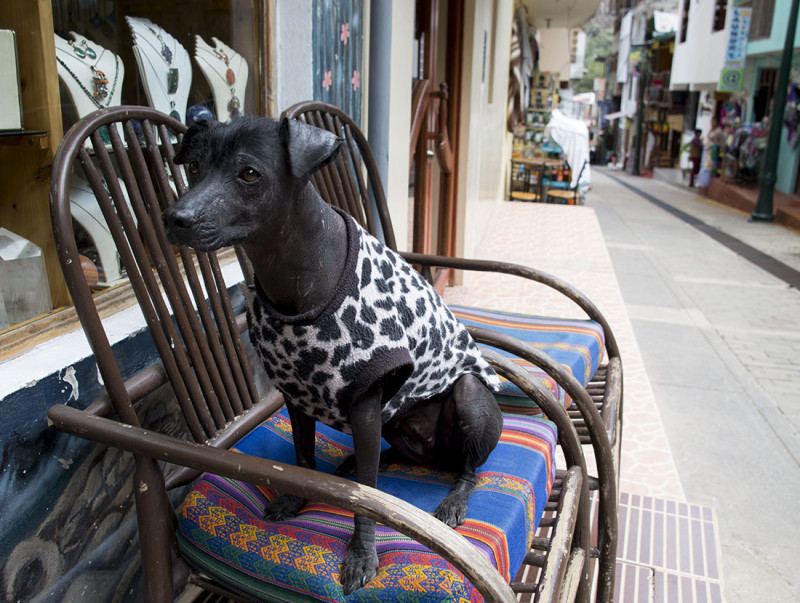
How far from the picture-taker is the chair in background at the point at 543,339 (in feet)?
5.23

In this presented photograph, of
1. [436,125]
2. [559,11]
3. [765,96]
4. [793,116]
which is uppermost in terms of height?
[559,11]

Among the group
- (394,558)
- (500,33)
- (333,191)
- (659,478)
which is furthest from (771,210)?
(394,558)

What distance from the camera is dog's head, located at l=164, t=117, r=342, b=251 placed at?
2.98 feet

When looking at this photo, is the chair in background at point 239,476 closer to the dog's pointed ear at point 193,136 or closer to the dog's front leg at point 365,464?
the dog's front leg at point 365,464

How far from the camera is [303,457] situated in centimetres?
132

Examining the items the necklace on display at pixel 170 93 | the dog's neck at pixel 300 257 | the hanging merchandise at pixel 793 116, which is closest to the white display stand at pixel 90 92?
the necklace on display at pixel 170 93

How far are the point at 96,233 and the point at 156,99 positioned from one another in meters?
0.41

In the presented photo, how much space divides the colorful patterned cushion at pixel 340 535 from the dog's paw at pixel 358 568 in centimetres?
1

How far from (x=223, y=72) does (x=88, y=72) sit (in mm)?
520

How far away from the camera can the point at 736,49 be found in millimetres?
15391

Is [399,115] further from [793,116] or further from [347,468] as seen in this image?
[793,116]

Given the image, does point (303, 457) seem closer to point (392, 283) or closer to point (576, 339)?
point (392, 283)

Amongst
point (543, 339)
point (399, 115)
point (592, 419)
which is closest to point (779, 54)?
point (399, 115)

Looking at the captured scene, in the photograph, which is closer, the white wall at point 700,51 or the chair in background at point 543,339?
the chair in background at point 543,339
